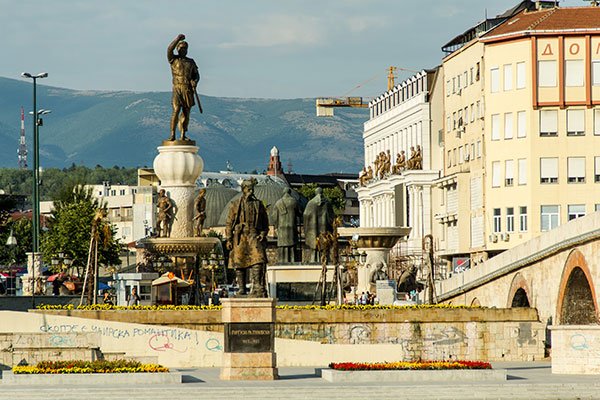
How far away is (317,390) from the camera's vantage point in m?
39.3

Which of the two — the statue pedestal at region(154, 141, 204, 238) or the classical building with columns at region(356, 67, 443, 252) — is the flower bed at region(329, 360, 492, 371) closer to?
the statue pedestal at region(154, 141, 204, 238)

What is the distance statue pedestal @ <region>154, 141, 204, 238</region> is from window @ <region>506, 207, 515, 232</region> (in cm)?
4638

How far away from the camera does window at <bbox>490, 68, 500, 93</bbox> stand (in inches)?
4119

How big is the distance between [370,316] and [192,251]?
25.7 ft

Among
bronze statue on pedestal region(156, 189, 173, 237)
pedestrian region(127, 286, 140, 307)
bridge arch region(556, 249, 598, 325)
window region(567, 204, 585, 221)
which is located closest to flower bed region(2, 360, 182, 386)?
bronze statue on pedestal region(156, 189, 173, 237)

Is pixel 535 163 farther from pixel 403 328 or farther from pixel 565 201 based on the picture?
pixel 403 328

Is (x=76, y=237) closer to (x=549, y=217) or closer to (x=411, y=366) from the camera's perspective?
(x=549, y=217)

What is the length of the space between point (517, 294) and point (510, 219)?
1404 inches

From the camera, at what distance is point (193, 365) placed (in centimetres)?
5153

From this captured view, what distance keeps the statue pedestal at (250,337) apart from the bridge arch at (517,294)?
26052 millimetres

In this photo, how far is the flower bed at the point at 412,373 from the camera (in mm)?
41844

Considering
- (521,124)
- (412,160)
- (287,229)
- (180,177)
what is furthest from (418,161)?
(180,177)

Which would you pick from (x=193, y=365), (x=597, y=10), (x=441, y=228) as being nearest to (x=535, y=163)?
(x=597, y=10)

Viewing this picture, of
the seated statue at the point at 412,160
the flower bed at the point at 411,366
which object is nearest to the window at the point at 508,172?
the seated statue at the point at 412,160
